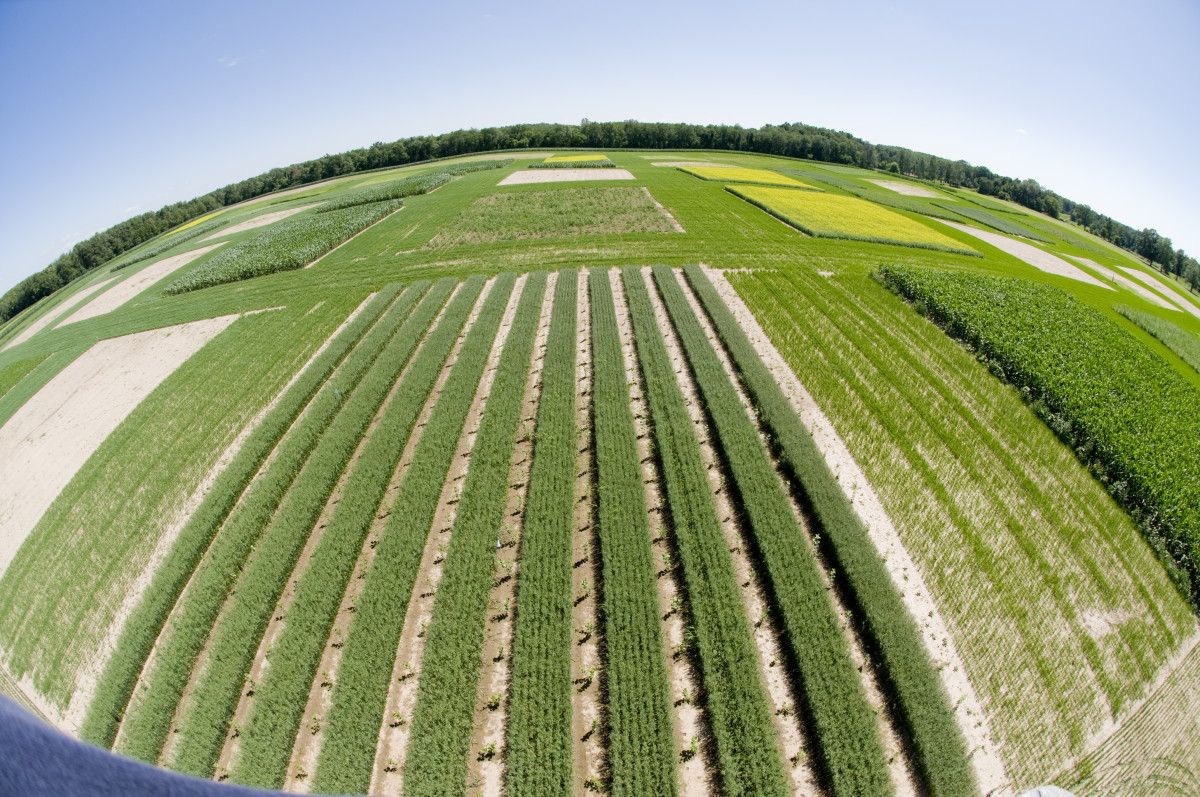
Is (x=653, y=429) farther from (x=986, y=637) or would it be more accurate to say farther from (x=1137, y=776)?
(x=1137, y=776)

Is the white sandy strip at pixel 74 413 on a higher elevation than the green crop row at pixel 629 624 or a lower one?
higher

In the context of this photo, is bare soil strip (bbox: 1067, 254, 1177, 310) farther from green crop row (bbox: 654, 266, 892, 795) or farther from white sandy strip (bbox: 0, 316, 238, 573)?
white sandy strip (bbox: 0, 316, 238, 573)

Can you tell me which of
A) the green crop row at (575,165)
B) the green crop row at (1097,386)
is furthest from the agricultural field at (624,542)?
the green crop row at (575,165)

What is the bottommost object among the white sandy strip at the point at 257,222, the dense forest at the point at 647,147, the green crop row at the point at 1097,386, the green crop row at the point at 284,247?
the green crop row at the point at 1097,386

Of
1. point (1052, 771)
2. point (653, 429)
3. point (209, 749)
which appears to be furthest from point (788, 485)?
point (209, 749)

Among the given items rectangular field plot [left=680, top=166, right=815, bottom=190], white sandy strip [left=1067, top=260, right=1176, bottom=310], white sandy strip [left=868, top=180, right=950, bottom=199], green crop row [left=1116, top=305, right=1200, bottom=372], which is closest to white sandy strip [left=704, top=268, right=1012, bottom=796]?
green crop row [left=1116, top=305, right=1200, bottom=372]

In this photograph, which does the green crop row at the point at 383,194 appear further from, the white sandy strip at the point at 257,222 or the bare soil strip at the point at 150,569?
the bare soil strip at the point at 150,569
